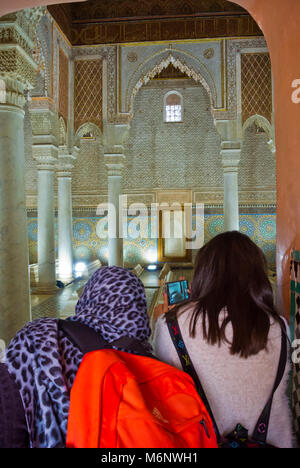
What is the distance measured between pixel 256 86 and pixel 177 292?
751 centimetres

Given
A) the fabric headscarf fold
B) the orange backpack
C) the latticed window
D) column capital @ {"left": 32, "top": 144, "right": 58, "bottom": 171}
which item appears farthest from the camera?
the latticed window

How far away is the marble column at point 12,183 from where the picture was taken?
11.6ft

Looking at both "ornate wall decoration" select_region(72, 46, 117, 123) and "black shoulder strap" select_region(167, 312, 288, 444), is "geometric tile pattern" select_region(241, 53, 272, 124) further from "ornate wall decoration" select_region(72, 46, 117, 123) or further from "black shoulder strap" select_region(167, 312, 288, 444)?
"black shoulder strap" select_region(167, 312, 288, 444)

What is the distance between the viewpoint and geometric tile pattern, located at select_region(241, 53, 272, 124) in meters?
7.95

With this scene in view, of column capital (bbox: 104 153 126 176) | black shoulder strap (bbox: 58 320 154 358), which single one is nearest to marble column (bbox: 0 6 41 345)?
black shoulder strap (bbox: 58 320 154 358)

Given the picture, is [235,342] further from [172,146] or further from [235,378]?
[172,146]

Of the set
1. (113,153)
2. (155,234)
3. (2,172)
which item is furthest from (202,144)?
(2,172)

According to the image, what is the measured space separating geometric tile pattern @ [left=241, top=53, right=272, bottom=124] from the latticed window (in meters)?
4.68

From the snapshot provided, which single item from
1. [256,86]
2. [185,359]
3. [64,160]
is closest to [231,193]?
[256,86]

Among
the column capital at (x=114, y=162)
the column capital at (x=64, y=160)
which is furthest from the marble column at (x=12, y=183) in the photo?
the column capital at (x=64, y=160)

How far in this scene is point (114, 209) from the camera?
28.4 ft

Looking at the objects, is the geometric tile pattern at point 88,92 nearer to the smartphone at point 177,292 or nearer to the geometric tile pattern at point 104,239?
the geometric tile pattern at point 104,239

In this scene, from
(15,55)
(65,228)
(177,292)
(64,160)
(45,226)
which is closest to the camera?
(177,292)

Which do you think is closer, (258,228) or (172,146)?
(258,228)
